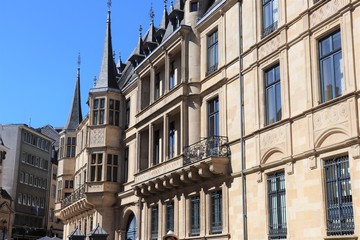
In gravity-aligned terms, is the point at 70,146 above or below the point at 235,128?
above

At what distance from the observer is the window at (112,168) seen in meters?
34.7

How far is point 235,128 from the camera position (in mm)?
22000

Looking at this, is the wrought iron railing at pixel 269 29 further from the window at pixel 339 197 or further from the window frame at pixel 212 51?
the window at pixel 339 197

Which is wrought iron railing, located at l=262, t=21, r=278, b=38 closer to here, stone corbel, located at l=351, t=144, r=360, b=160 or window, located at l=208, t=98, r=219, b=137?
window, located at l=208, t=98, r=219, b=137

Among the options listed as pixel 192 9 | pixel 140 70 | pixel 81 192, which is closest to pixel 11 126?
pixel 81 192

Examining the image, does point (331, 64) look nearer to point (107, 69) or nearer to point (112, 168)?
point (112, 168)

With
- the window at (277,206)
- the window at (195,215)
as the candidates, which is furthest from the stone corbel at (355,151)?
the window at (195,215)

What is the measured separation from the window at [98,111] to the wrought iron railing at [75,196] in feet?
15.4

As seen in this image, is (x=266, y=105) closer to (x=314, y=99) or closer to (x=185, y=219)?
(x=314, y=99)

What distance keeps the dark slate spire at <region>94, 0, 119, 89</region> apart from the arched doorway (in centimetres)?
874

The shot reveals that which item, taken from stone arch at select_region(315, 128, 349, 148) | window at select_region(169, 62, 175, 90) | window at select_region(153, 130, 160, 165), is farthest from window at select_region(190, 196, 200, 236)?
stone arch at select_region(315, 128, 349, 148)

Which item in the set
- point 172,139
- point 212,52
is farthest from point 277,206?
point 172,139

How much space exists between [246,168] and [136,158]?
38.3 feet

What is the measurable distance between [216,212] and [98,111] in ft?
49.7
